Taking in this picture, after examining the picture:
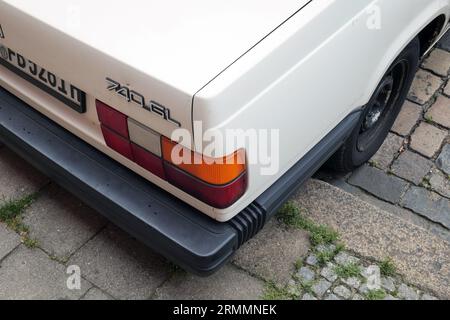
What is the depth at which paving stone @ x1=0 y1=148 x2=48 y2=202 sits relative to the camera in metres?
2.86

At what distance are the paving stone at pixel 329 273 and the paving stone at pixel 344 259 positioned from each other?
2.1 inches

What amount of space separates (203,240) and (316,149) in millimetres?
695

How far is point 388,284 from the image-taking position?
254 centimetres

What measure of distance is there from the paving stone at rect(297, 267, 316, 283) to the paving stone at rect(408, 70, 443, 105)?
5.29 feet

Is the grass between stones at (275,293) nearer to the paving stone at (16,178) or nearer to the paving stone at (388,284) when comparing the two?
the paving stone at (388,284)

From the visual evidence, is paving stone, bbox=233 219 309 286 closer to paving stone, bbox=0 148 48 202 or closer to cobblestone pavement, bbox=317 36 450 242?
cobblestone pavement, bbox=317 36 450 242

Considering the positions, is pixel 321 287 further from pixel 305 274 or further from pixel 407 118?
pixel 407 118

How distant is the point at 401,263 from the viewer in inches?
103

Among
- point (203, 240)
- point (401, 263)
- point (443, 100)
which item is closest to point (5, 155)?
point (203, 240)

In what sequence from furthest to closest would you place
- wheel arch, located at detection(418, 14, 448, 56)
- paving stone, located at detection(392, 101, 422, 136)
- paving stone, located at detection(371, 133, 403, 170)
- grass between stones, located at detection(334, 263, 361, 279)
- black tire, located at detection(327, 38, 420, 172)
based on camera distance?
1. paving stone, located at detection(392, 101, 422, 136)
2. paving stone, located at detection(371, 133, 403, 170)
3. wheel arch, located at detection(418, 14, 448, 56)
4. black tire, located at detection(327, 38, 420, 172)
5. grass between stones, located at detection(334, 263, 361, 279)

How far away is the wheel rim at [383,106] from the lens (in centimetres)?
299

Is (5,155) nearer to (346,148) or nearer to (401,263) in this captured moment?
(346,148)

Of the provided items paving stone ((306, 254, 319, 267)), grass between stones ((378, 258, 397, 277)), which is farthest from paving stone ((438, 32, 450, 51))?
paving stone ((306, 254, 319, 267))

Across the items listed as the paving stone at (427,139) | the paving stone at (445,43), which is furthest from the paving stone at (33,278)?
the paving stone at (445,43)
